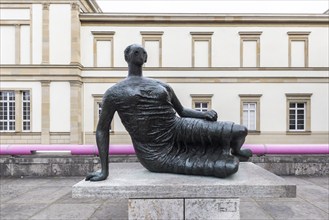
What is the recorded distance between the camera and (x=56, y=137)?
2372cm

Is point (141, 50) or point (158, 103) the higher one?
point (141, 50)

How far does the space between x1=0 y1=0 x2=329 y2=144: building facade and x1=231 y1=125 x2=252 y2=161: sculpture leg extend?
2126cm

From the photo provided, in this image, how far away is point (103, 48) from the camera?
25.3 m

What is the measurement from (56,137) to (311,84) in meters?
23.1

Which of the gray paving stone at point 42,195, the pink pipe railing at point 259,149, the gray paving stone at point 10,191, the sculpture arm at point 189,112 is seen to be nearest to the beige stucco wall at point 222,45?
the pink pipe railing at point 259,149

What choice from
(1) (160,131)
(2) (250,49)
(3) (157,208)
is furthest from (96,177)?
(2) (250,49)

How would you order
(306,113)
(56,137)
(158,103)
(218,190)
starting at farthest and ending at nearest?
1. (306,113)
2. (56,137)
3. (158,103)
4. (218,190)

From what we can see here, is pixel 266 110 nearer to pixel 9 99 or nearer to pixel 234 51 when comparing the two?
pixel 234 51

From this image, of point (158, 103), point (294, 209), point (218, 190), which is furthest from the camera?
point (294, 209)

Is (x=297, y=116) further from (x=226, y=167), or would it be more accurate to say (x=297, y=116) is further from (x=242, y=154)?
(x=226, y=167)

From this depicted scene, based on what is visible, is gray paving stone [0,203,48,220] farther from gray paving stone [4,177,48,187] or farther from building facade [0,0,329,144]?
building facade [0,0,329,144]

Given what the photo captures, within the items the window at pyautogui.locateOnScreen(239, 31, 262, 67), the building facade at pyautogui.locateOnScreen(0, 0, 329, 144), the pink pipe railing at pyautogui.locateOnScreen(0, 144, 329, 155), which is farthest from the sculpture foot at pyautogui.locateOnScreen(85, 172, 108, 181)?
the window at pyautogui.locateOnScreen(239, 31, 262, 67)

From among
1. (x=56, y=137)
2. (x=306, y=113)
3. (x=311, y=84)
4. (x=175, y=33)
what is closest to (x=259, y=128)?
(x=306, y=113)

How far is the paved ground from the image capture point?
4.85 metres
